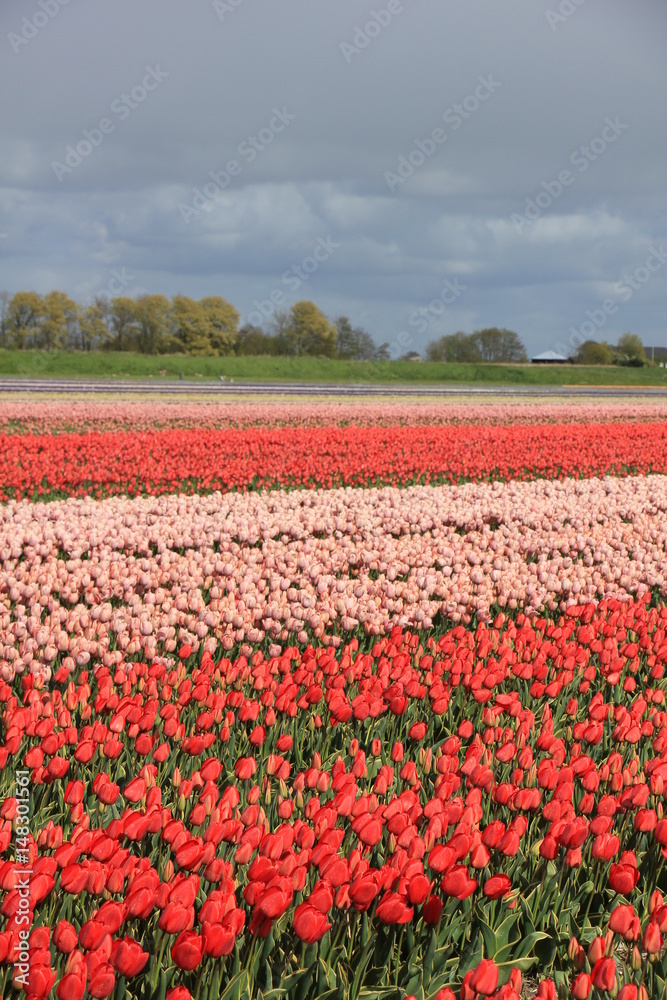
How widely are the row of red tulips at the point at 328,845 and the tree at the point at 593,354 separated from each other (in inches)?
3917

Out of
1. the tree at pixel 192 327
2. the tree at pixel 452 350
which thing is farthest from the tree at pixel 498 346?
the tree at pixel 192 327

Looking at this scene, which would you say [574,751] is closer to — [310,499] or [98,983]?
[98,983]

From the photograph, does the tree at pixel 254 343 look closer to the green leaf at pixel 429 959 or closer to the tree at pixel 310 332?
the tree at pixel 310 332

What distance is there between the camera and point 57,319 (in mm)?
83125

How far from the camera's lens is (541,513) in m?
10.3

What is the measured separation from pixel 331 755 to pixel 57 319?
3391 inches

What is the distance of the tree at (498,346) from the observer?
9431cm

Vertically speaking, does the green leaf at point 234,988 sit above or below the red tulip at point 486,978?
below

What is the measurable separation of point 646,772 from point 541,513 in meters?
6.89

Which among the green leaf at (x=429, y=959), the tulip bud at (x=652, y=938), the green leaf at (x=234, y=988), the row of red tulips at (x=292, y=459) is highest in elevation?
the row of red tulips at (x=292, y=459)

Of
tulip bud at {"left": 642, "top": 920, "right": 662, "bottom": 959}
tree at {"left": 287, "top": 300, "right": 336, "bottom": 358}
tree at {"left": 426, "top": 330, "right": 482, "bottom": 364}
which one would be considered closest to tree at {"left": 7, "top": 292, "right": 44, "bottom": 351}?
tree at {"left": 287, "top": 300, "right": 336, "bottom": 358}

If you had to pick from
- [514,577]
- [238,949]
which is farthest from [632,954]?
[514,577]

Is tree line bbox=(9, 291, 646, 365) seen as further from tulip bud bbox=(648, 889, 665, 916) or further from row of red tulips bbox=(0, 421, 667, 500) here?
tulip bud bbox=(648, 889, 665, 916)

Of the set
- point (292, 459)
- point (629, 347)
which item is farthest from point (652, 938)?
point (629, 347)
